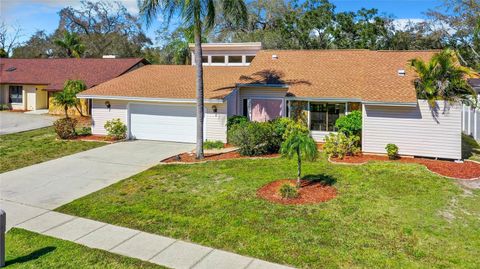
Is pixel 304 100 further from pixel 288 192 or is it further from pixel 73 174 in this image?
pixel 73 174

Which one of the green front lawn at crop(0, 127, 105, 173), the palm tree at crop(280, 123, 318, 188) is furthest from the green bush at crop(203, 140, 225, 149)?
the palm tree at crop(280, 123, 318, 188)

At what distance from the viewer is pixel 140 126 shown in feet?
69.8

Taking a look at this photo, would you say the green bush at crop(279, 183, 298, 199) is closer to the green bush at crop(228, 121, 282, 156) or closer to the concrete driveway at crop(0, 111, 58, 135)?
the green bush at crop(228, 121, 282, 156)

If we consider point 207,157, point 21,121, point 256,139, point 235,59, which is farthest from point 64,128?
point 235,59

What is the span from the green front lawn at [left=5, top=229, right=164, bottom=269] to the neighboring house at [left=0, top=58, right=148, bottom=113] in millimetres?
25667

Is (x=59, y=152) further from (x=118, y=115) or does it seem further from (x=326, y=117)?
(x=326, y=117)

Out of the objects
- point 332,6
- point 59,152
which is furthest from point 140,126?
point 332,6

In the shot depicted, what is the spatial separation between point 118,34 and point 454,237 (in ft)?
183

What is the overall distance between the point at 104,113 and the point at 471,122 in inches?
804

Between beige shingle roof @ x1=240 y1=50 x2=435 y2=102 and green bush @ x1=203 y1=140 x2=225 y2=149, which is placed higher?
beige shingle roof @ x1=240 y1=50 x2=435 y2=102

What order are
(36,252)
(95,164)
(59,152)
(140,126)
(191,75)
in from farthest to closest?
(191,75)
(140,126)
(59,152)
(95,164)
(36,252)

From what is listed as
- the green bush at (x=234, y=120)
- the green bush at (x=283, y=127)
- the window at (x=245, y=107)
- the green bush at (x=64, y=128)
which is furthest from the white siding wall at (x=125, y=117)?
the green bush at (x=283, y=127)

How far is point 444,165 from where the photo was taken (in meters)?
14.5

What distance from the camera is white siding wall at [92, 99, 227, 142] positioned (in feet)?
64.1
